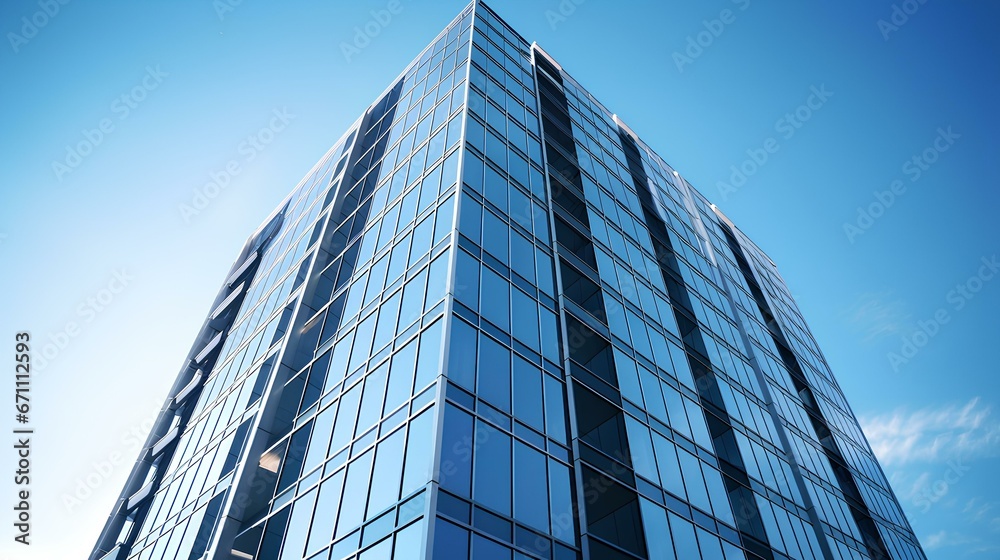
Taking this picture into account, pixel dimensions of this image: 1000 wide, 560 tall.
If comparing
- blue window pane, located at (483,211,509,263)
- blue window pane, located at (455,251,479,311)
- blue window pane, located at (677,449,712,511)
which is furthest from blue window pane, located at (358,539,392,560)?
blue window pane, located at (677,449,712,511)

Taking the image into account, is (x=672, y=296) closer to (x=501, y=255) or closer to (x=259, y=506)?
(x=501, y=255)

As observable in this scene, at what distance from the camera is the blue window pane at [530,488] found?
1405cm

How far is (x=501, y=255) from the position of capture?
1995cm

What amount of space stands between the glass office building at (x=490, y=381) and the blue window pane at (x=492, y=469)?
0.06 m

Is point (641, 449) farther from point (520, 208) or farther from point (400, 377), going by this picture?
point (520, 208)

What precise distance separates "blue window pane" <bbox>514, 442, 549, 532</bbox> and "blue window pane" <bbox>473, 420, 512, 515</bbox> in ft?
1.02

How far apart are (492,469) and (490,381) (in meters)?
2.60

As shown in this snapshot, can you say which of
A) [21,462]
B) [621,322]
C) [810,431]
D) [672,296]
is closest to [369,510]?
[621,322]

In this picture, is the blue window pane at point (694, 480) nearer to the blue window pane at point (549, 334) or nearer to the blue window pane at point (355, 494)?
the blue window pane at point (549, 334)

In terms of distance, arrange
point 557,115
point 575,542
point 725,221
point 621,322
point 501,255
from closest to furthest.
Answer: point 575,542 < point 501,255 < point 621,322 < point 557,115 < point 725,221

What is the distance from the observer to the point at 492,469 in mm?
14070

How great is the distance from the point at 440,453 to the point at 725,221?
1760 inches

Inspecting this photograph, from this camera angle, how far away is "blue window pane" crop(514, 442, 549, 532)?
1405cm

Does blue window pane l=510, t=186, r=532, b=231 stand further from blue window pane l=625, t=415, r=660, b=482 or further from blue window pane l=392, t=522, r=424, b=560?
blue window pane l=392, t=522, r=424, b=560
